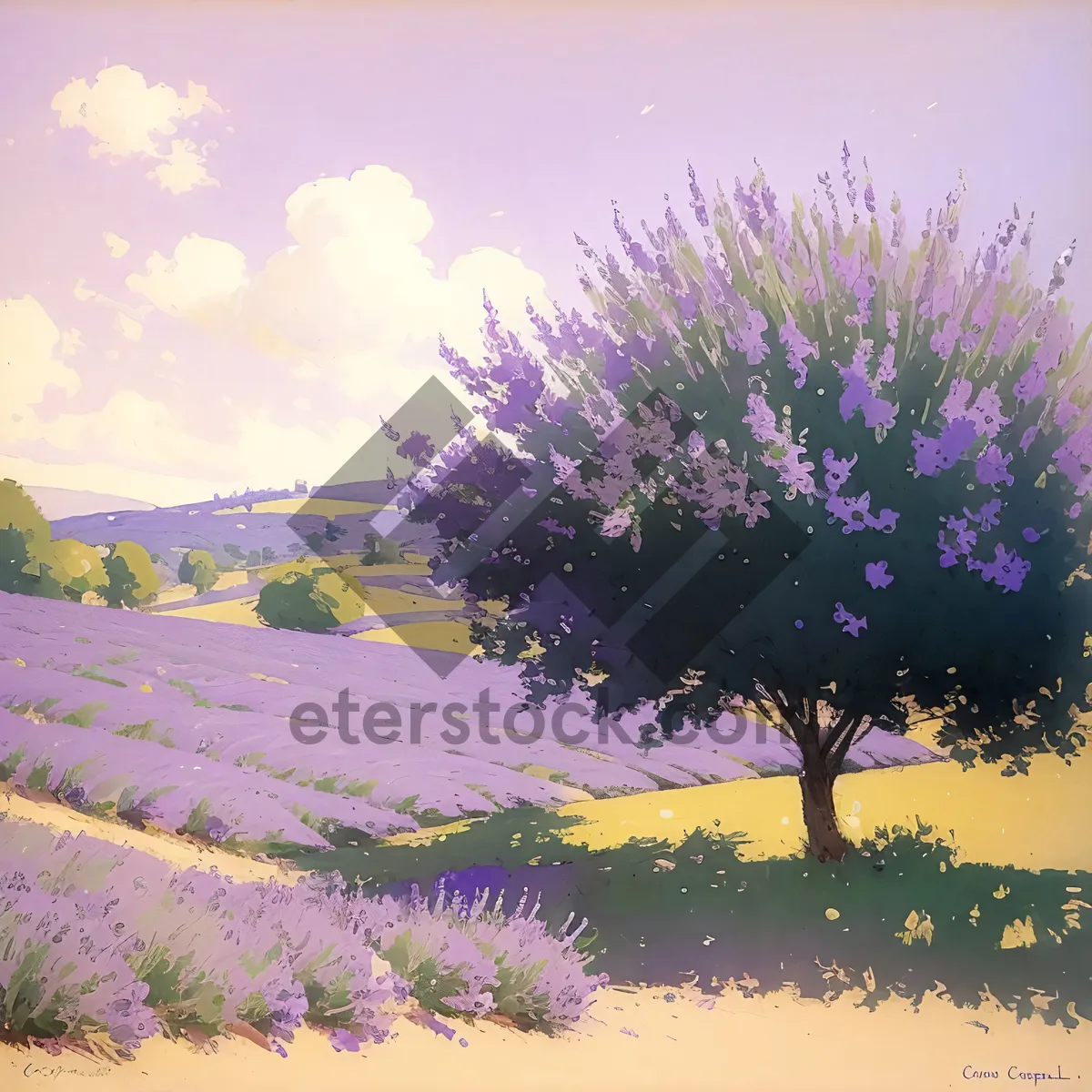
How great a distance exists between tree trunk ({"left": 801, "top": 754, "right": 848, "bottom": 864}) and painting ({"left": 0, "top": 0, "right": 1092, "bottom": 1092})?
35 millimetres

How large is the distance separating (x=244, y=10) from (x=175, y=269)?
4.54 ft

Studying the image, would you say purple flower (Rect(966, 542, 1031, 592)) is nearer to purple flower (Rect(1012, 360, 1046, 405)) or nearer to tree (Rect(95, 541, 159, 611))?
purple flower (Rect(1012, 360, 1046, 405))

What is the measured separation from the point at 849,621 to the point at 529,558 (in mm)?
1469

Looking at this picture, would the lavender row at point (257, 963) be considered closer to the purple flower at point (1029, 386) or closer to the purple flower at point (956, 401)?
the purple flower at point (956, 401)

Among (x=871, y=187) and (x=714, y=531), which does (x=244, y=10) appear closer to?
(x=871, y=187)

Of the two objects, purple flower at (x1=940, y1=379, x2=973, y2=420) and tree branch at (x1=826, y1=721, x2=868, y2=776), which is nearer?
purple flower at (x1=940, y1=379, x2=973, y2=420)

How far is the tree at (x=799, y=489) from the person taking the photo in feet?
11.4

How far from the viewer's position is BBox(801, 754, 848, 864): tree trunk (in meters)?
3.91

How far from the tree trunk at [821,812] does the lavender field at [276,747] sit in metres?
0.13

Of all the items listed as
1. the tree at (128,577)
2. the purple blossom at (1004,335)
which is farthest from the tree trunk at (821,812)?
the tree at (128,577)

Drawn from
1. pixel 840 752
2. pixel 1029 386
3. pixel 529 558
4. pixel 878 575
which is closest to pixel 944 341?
pixel 1029 386

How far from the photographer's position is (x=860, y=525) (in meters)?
3.46

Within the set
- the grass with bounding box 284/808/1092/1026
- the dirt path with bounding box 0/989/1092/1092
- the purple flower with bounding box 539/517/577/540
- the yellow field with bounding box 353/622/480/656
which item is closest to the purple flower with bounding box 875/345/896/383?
the purple flower with bounding box 539/517/577/540

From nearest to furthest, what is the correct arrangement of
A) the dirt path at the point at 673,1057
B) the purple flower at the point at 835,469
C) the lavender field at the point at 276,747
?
1. the purple flower at the point at 835,469
2. the dirt path at the point at 673,1057
3. the lavender field at the point at 276,747
